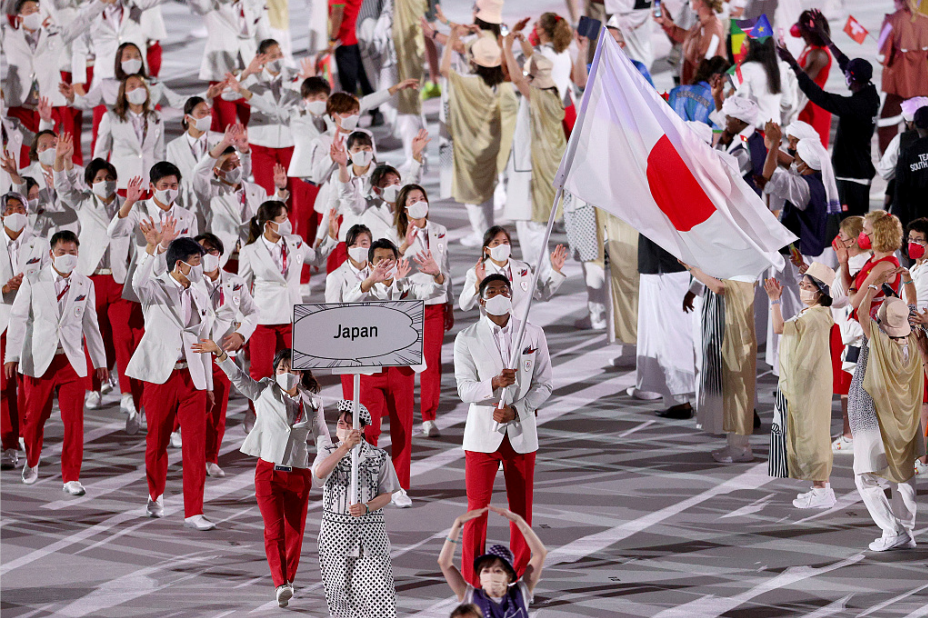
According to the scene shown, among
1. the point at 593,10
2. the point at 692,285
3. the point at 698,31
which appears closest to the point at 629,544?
the point at 692,285

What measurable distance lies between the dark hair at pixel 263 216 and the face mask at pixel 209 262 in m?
0.89

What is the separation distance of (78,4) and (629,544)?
442 inches

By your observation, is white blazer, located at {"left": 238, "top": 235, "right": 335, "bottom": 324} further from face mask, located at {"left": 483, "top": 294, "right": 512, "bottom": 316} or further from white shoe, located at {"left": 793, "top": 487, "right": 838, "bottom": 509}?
white shoe, located at {"left": 793, "top": 487, "right": 838, "bottom": 509}

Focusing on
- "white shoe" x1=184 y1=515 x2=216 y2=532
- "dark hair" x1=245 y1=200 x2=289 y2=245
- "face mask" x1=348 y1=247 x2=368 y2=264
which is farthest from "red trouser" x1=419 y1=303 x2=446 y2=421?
"white shoe" x1=184 y1=515 x2=216 y2=532

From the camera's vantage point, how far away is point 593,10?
60.3 feet

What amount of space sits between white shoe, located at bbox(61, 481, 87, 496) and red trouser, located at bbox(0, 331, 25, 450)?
1.02 m

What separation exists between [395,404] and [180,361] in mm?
1538

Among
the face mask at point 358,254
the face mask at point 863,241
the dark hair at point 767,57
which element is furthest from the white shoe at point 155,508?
the dark hair at point 767,57

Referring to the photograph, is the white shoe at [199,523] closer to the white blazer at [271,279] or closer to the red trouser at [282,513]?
the red trouser at [282,513]

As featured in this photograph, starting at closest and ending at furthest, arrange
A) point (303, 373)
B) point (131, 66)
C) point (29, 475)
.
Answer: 1. point (303, 373)
2. point (29, 475)
3. point (131, 66)

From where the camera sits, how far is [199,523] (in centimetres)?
1073

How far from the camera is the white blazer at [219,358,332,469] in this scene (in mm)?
9547

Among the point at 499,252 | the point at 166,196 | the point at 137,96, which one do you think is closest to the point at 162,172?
the point at 166,196

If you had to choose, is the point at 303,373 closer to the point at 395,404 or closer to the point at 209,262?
the point at 395,404
